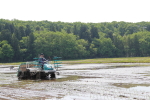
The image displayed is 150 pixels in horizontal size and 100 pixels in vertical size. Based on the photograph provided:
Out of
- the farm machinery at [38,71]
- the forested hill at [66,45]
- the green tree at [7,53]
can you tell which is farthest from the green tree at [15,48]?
the farm machinery at [38,71]

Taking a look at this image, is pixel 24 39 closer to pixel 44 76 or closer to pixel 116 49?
pixel 116 49

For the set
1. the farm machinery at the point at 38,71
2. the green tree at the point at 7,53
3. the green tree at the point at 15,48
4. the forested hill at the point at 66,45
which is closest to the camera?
the farm machinery at the point at 38,71

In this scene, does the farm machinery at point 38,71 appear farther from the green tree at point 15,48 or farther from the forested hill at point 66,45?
the green tree at point 15,48

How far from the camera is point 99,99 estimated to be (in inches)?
643

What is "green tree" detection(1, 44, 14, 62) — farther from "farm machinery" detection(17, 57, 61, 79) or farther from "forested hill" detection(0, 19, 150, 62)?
"farm machinery" detection(17, 57, 61, 79)

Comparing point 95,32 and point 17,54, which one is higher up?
point 95,32

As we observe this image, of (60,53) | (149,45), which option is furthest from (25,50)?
(149,45)

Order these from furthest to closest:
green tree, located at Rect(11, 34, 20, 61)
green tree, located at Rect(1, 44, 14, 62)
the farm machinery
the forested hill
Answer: the forested hill → green tree, located at Rect(11, 34, 20, 61) → green tree, located at Rect(1, 44, 14, 62) → the farm machinery

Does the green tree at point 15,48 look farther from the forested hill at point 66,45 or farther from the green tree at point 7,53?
the green tree at point 7,53

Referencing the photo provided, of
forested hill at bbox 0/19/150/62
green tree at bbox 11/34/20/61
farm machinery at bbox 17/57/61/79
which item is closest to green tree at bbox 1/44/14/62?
forested hill at bbox 0/19/150/62

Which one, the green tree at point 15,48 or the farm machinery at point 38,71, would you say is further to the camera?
the green tree at point 15,48

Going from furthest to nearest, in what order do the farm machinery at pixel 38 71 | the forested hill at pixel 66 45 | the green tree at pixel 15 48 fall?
the forested hill at pixel 66 45 → the green tree at pixel 15 48 → the farm machinery at pixel 38 71

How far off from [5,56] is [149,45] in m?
77.2

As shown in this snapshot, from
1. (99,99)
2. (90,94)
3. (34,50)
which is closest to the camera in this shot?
(99,99)
